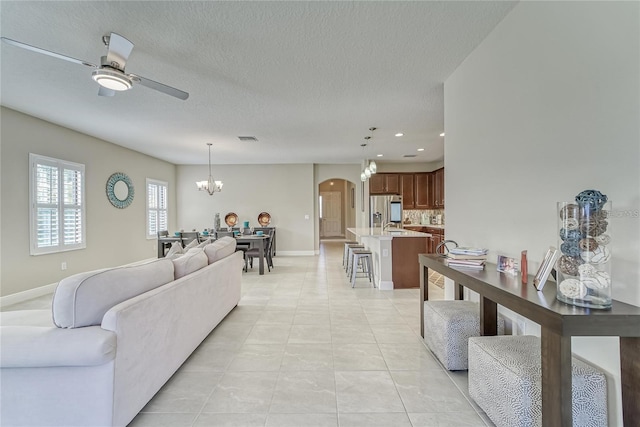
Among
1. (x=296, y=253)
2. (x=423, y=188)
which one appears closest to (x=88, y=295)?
(x=296, y=253)

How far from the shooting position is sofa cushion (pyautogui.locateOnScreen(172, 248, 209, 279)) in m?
2.44

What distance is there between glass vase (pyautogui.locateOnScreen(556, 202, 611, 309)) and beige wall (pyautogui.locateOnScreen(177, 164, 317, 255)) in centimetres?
740

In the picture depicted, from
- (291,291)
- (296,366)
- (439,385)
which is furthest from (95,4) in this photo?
(291,291)

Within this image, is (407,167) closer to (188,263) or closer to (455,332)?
(455,332)

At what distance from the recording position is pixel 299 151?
22.6ft

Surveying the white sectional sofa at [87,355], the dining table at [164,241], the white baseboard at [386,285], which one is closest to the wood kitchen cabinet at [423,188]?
the white baseboard at [386,285]

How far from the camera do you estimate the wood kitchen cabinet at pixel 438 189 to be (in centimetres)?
767

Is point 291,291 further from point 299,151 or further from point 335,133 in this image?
point 299,151

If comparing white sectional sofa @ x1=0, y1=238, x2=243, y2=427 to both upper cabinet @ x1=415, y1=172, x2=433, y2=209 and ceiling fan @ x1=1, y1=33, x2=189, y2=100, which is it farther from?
upper cabinet @ x1=415, y1=172, x2=433, y2=209

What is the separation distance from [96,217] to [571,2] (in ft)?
22.9

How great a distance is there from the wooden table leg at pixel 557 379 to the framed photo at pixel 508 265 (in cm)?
74

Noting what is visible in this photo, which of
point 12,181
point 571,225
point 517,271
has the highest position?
point 12,181

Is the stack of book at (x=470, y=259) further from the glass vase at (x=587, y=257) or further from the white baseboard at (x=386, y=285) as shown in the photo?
the white baseboard at (x=386, y=285)

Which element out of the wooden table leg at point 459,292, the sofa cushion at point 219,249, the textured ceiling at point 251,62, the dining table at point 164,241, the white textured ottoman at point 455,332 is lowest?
the white textured ottoman at point 455,332
